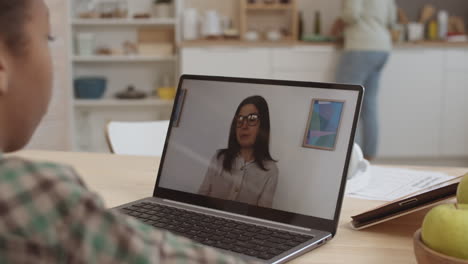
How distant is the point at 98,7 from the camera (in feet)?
16.6

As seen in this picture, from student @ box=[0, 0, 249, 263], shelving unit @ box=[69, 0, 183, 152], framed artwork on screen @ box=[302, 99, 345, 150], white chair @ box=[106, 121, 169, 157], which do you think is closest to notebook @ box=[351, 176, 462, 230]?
framed artwork on screen @ box=[302, 99, 345, 150]

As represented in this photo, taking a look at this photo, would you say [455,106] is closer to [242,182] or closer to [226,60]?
[226,60]

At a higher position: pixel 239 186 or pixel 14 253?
pixel 14 253

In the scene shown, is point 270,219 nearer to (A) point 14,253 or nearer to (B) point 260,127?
(B) point 260,127

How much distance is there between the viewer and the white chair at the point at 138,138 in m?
2.07

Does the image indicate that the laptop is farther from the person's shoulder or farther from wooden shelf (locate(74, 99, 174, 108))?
wooden shelf (locate(74, 99, 174, 108))

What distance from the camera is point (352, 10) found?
176 inches

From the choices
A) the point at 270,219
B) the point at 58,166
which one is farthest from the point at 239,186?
the point at 58,166

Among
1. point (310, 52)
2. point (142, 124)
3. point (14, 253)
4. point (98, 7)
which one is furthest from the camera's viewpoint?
point (98, 7)

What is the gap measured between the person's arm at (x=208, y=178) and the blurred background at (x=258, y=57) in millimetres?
3616

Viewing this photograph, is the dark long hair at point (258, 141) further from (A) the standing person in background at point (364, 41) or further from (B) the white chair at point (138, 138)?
(A) the standing person in background at point (364, 41)

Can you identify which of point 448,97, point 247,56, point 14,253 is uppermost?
point 14,253

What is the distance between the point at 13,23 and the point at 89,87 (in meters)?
4.59

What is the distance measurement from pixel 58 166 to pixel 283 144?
62cm
